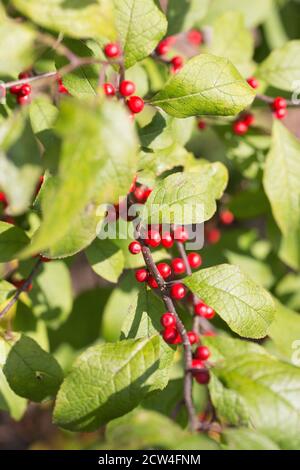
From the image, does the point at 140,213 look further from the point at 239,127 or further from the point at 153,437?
the point at 239,127

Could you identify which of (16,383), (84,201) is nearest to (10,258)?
(16,383)

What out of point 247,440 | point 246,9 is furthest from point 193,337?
point 246,9

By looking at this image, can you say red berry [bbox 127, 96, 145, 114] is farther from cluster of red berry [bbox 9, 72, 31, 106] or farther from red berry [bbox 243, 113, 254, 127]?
red berry [bbox 243, 113, 254, 127]

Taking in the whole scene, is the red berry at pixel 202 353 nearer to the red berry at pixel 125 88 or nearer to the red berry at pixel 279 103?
the red berry at pixel 125 88

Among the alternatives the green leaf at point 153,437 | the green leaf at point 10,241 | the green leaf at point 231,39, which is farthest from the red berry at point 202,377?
the green leaf at point 231,39

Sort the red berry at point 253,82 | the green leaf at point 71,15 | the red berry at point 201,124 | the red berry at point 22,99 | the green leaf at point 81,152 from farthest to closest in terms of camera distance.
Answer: the red berry at point 201,124
the red berry at point 253,82
the red berry at point 22,99
the green leaf at point 71,15
the green leaf at point 81,152

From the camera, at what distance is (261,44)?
2.99m

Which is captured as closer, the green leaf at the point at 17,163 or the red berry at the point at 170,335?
the green leaf at the point at 17,163

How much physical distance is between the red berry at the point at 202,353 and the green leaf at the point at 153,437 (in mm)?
436

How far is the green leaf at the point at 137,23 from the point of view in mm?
1455

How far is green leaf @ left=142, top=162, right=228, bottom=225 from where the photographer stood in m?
1.52

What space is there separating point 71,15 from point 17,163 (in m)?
0.31

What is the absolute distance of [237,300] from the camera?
1.52 m

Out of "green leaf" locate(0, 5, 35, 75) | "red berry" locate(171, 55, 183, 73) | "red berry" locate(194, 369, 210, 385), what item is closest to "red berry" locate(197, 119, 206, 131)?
"red berry" locate(171, 55, 183, 73)
